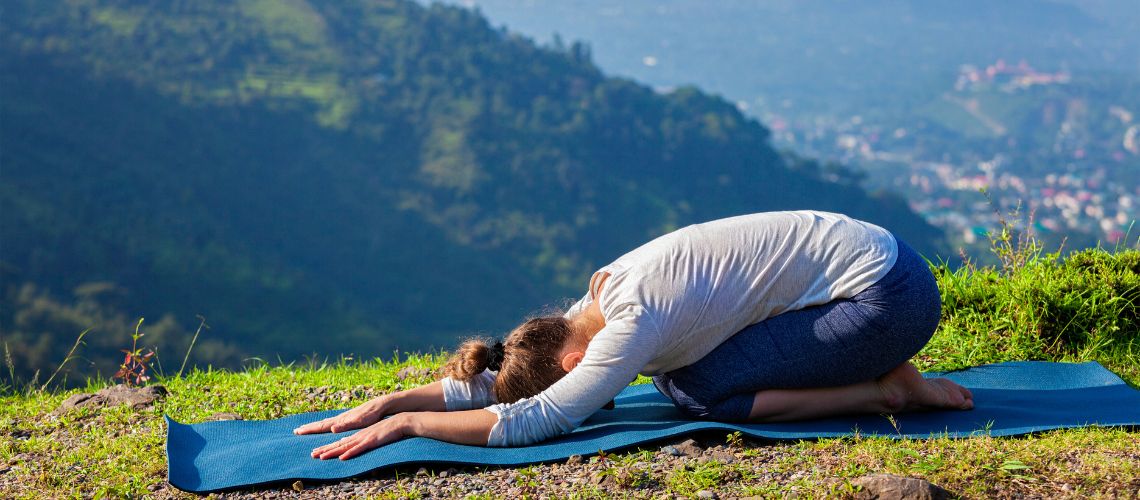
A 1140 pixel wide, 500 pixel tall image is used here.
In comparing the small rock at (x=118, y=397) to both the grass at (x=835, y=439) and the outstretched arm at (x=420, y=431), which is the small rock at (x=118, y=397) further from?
the outstretched arm at (x=420, y=431)

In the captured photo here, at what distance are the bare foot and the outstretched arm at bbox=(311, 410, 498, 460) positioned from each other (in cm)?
134

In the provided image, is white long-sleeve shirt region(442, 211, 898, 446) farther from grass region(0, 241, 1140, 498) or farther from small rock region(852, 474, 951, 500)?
small rock region(852, 474, 951, 500)

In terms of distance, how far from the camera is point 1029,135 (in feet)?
310

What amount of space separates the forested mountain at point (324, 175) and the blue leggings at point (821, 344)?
1180 inches

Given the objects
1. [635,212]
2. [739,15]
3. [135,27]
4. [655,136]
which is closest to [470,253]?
[635,212]

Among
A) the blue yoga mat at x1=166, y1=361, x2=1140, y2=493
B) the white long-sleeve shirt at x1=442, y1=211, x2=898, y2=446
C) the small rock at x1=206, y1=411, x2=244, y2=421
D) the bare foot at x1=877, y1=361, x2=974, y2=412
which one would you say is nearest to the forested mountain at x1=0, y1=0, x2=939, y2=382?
the small rock at x1=206, y1=411, x2=244, y2=421

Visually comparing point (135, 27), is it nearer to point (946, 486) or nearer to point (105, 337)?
point (105, 337)

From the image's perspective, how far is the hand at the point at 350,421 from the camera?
3309mm

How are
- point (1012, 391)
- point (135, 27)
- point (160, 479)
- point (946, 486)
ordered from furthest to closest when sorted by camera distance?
point (135, 27) → point (1012, 391) → point (160, 479) → point (946, 486)

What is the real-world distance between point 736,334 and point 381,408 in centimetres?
122

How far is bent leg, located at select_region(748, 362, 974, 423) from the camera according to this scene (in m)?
3.23

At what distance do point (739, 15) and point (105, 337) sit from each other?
148 metres

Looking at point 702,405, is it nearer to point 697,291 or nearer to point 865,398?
point 697,291

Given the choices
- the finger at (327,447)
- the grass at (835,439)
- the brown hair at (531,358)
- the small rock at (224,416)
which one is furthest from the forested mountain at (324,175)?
the brown hair at (531,358)
